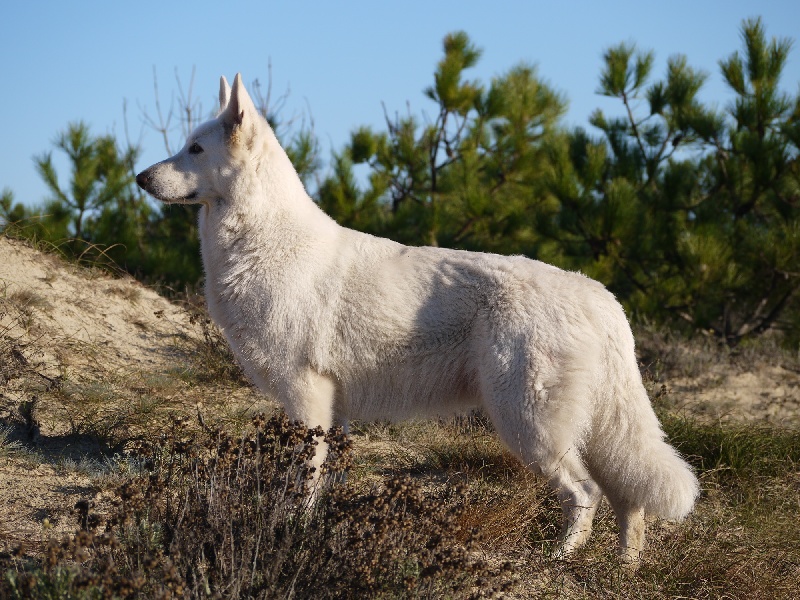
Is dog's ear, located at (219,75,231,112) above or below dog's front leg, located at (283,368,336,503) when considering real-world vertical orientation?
above

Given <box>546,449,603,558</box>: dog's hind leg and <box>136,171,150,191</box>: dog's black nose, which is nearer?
<box>546,449,603,558</box>: dog's hind leg

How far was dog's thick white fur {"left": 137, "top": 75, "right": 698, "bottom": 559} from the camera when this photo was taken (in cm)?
395

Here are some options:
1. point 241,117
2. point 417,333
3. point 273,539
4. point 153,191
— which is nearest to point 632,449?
point 417,333

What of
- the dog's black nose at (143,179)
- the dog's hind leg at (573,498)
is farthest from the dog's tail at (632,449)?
the dog's black nose at (143,179)

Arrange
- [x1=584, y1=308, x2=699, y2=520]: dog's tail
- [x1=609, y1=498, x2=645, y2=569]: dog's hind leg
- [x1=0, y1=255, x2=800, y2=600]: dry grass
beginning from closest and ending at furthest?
1. [x1=0, y1=255, x2=800, y2=600]: dry grass
2. [x1=584, y1=308, x2=699, y2=520]: dog's tail
3. [x1=609, y1=498, x2=645, y2=569]: dog's hind leg

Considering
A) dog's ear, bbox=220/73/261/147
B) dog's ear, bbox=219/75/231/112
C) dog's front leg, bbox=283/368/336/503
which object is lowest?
dog's front leg, bbox=283/368/336/503

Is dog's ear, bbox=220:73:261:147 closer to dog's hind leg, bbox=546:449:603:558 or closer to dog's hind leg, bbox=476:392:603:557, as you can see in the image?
dog's hind leg, bbox=476:392:603:557

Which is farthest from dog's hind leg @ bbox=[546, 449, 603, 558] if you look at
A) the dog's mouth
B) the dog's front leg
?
the dog's mouth

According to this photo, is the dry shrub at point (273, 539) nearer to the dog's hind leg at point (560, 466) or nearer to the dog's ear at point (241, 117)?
the dog's hind leg at point (560, 466)

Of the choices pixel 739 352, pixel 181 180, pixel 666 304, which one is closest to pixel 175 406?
pixel 181 180

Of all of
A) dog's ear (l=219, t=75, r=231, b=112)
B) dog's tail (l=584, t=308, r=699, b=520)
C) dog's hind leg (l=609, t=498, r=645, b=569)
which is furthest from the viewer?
dog's ear (l=219, t=75, r=231, b=112)

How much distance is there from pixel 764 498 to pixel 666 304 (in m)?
6.49

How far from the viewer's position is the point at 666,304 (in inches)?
450

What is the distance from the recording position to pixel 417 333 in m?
4.20
